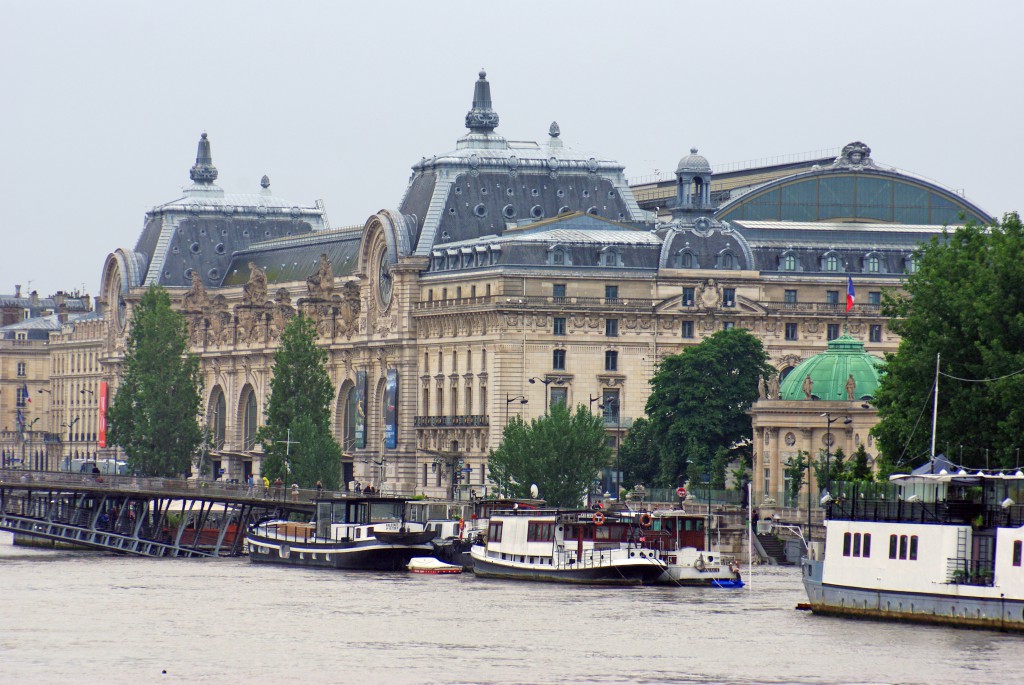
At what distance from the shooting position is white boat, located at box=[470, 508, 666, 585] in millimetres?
150375

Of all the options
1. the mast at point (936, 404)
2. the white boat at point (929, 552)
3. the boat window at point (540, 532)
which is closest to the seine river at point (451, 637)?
the white boat at point (929, 552)

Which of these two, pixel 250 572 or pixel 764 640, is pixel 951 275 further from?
pixel 250 572

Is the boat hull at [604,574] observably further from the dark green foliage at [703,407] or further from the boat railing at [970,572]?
the dark green foliage at [703,407]

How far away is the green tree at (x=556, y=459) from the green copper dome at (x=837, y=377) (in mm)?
11631

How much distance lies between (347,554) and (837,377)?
33.8m

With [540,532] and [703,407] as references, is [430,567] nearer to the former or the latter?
[540,532]

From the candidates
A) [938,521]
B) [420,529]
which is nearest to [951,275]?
[938,521]

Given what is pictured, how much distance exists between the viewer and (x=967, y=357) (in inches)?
5399

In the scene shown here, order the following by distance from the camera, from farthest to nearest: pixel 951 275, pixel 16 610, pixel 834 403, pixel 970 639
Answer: pixel 834 403
pixel 951 275
pixel 16 610
pixel 970 639

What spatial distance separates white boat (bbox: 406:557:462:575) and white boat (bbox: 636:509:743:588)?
12338 mm

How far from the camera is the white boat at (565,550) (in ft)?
493

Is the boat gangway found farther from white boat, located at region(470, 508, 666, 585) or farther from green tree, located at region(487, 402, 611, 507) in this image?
white boat, located at region(470, 508, 666, 585)

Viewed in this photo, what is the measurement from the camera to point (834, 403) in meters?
182

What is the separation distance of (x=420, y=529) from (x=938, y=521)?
177 ft
